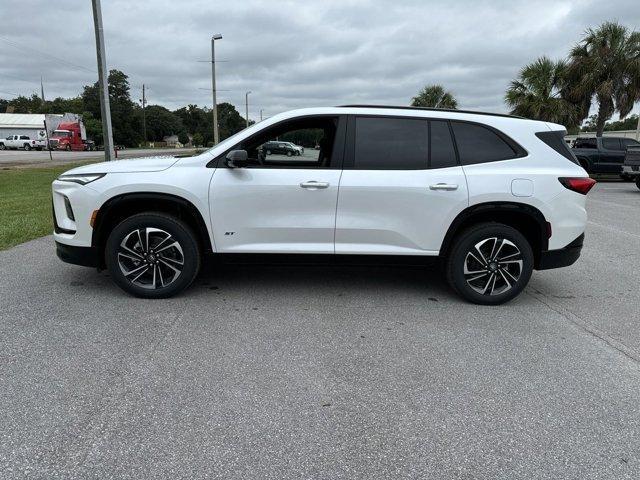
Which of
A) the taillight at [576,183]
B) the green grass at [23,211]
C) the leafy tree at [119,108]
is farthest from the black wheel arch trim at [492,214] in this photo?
the leafy tree at [119,108]

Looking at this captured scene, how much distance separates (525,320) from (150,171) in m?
3.66

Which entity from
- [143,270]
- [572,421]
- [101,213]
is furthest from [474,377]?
[101,213]

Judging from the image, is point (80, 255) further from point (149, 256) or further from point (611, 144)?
point (611, 144)

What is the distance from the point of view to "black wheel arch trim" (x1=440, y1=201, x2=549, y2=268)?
4496 mm

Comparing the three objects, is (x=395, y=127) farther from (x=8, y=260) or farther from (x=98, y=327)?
(x=8, y=260)

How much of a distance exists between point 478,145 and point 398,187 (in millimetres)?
901

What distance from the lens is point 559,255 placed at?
464 centimetres

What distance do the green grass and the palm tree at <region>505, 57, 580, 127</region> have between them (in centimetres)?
2198

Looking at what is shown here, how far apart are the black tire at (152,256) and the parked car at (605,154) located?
63.0ft

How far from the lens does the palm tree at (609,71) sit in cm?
2230

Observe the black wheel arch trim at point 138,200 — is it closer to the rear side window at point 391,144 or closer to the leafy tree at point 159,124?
the rear side window at point 391,144

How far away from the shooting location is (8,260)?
5949mm

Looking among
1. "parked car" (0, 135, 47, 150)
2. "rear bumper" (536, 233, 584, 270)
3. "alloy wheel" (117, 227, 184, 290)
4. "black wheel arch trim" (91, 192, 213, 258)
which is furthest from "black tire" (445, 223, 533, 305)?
"parked car" (0, 135, 47, 150)

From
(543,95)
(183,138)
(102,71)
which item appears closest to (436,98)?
(543,95)
